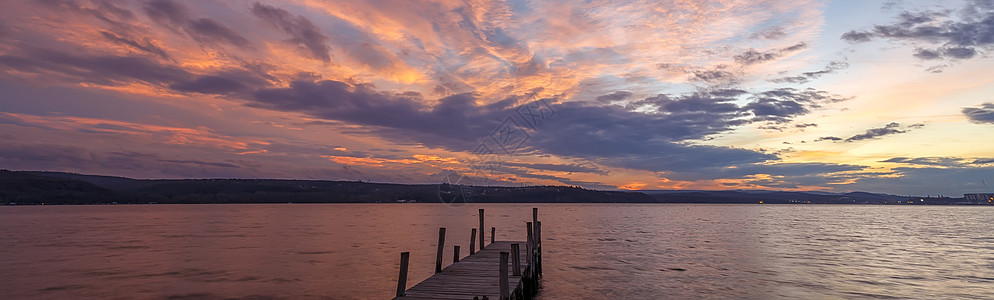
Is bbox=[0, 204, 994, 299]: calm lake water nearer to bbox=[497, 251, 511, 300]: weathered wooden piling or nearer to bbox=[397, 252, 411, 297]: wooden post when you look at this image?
bbox=[397, 252, 411, 297]: wooden post

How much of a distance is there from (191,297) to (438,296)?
14.8m

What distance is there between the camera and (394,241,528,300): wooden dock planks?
701 inches

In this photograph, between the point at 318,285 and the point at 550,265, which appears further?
the point at 550,265

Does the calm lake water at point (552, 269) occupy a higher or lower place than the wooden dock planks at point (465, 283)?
lower

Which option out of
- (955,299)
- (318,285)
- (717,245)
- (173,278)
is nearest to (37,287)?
(173,278)

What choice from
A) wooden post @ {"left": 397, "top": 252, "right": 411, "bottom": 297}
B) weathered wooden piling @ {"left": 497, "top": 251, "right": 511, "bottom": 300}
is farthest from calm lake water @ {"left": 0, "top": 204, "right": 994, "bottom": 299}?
weathered wooden piling @ {"left": 497, "top": 251, "right": 511, "bottom": 300}

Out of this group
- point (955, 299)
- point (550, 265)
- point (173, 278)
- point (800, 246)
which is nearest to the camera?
point (955, 299)

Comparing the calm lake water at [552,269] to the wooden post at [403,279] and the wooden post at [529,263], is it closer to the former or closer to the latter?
the wooden post at [529,263]

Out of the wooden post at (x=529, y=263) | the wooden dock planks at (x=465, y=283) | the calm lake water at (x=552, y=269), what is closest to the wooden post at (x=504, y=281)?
the wooden dock planks at (x=465, y=283)

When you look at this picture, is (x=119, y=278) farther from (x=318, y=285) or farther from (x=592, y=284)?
(x=592, y=284)

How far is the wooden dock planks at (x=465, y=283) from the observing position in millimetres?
17797

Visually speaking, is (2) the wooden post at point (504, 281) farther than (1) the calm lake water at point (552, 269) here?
No

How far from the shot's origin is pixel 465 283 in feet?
65.5

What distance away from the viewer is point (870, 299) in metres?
25.8
